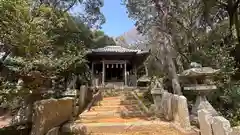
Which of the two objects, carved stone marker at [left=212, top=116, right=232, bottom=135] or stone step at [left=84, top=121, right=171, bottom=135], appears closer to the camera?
carved stone marker at [left=212, top=116, right=232, bottom=135]

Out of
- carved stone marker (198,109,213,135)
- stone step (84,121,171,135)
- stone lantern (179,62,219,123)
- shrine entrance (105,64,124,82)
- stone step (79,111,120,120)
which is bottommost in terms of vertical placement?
stone step (84,121,171,135)

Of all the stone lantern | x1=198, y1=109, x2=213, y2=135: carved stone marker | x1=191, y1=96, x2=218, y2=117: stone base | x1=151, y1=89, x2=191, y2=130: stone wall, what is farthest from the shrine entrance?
x1=198, y1=109, x2=213, y2=135: carved stone marker

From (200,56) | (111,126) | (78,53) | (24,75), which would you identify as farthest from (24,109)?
(200,56)

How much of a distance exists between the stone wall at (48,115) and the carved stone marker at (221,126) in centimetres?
333

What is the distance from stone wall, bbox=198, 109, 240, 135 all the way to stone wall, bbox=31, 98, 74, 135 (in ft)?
10.7

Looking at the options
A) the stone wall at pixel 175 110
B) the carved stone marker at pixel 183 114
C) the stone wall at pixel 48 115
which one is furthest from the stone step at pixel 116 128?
the carved stone marker at pixel 183 114

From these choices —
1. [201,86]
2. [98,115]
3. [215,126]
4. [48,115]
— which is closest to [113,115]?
[98,115]

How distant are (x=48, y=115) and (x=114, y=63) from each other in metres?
14.9

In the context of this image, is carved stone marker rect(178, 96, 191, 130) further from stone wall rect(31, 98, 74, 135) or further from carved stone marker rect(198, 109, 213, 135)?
stone wall rect(31, 98, 74, 135)

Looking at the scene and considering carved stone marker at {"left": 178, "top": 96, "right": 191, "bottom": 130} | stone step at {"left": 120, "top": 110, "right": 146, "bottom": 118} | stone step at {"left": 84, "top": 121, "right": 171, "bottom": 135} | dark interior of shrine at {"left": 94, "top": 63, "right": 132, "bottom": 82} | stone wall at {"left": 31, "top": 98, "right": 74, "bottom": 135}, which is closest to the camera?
stone wall at {"left": 31, "top": 98, "right": 74, "bottom": 135}

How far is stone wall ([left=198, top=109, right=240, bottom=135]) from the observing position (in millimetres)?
3089

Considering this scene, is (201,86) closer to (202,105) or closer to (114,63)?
(202,105)

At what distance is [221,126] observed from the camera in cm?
318

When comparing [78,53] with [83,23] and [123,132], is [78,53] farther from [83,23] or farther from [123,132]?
[123,132]
